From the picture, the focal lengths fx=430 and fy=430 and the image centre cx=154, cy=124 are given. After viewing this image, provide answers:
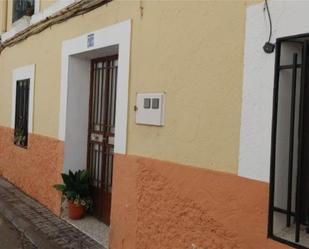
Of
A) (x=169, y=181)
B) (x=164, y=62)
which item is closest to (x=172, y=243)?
(x=169, y=181)

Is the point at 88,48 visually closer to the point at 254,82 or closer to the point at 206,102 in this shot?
the point at 206,102

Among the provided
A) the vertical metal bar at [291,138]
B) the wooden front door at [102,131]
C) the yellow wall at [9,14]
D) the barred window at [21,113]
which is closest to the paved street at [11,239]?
the wooden front door at [102,131]

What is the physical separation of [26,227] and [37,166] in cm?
162

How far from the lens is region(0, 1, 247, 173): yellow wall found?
10.8 ft

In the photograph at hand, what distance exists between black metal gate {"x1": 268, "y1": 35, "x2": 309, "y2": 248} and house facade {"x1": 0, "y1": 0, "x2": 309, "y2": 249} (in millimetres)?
22

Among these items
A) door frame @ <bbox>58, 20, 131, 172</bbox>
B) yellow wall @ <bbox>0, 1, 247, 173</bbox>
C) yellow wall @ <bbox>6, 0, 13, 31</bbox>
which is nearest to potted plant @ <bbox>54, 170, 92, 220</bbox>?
door frame @ <bbox>58, 20, 131, 172</bbox>

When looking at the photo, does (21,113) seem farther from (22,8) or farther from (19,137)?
(22,8)

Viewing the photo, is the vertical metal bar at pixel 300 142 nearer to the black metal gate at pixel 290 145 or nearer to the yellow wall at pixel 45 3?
the black metal gate at pixel 290 145

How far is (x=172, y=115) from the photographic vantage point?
3922mm

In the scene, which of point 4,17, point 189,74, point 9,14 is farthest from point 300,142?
point 4,17

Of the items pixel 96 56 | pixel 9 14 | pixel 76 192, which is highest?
pixel 9 14

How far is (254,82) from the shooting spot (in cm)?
308

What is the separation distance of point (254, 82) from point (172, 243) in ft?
5.51

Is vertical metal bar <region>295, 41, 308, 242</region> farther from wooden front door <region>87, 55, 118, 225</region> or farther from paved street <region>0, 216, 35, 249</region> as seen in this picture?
paved street <region>0, 216, 35, 249</region>
